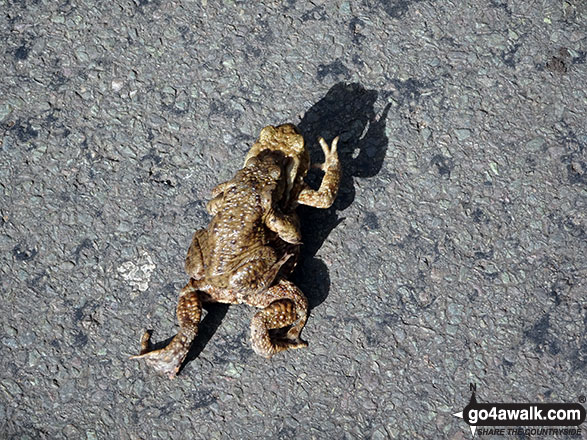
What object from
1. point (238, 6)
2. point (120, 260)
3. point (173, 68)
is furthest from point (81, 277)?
point (238, 6)

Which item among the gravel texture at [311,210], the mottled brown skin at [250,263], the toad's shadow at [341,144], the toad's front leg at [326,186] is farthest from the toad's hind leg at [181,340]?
the toad's front leg at [326,186]

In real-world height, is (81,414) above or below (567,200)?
below

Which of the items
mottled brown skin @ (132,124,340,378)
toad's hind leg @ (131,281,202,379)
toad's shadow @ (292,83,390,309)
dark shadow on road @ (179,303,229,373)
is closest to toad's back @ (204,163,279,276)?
mottled brown skin @ (132,124,340,378)

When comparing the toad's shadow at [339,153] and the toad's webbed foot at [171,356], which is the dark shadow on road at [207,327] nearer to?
the toad's shadow at [339,153]

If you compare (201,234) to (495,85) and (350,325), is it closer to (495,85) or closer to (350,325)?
(350,325)

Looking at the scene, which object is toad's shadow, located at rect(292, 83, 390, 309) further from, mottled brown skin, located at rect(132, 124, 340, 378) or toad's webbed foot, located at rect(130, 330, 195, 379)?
toad's webbed foot, located at rect(130, 330, 195, 379)

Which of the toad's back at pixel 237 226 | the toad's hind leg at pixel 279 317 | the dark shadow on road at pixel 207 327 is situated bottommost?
the dark shadow on road at pixel 207 327
